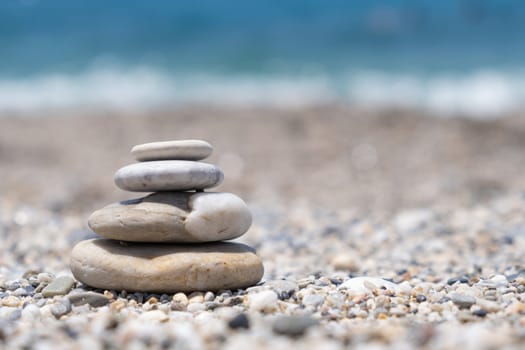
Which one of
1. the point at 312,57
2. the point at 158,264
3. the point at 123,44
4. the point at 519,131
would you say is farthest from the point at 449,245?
the point at 123,44

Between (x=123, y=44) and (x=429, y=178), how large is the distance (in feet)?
50.9

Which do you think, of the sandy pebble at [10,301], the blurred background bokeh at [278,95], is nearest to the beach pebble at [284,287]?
the sandy pebble at [10,301]

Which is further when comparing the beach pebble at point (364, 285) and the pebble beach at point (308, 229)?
the beach pebble at point (364, 285)

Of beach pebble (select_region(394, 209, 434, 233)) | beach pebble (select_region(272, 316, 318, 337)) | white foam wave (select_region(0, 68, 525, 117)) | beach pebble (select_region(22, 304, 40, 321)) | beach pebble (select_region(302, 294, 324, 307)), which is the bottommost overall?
beach pebble (select_region(272, 316, 318, 337))

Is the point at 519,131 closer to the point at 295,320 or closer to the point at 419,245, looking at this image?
the point at 419,245

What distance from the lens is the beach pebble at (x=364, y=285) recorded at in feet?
10.8

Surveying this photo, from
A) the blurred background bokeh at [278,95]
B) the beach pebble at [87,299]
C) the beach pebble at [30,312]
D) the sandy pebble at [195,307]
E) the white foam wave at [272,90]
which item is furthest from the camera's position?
the white foam wave at [272,90]

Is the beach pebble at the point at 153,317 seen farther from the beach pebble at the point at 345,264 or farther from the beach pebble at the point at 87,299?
the beach pebble at the point at 345,264

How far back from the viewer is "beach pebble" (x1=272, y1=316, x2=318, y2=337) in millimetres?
2445

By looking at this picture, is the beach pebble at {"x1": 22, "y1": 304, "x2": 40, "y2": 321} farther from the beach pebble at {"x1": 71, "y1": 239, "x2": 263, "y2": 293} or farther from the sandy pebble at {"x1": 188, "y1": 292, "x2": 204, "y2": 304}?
the sandy pebble at {"x1": 188, "y1": 292, "x2": 204, "y2": 304}

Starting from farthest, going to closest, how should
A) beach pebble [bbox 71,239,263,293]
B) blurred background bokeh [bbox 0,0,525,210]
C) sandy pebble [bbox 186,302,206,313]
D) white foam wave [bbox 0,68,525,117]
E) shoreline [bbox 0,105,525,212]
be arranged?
white foam wave [bbox 0,68,525,117] < blurred background bokeh [bbox 0,0,525,210] < shoreline [bbox 0,105,525,212] < beach pebble [bbox 71,239,263,293] < sandy pebble [bbox 186,302,206,313]

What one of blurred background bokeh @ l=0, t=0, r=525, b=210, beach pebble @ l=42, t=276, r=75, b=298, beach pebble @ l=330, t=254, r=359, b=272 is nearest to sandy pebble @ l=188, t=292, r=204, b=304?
beach pebble @ l=42, t=276, r=75, b=298

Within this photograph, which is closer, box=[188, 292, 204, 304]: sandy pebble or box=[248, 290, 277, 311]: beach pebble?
box=[248, 290, 277, 311]: beach pebble

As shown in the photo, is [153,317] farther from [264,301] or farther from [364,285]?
[364,285]
